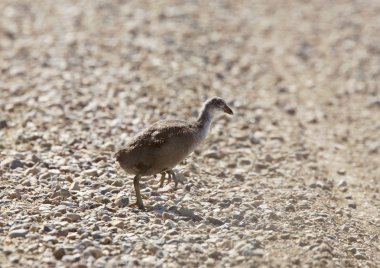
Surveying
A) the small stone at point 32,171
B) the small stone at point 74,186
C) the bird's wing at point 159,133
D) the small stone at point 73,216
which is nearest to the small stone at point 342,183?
the bird's wing at point 159,133

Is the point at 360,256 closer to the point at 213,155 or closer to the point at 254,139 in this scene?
the point at 213,155

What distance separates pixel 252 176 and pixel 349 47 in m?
10.4

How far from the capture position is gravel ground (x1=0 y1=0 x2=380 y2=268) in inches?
361

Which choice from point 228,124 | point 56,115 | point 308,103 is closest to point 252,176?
point 228,124

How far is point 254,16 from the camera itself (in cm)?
2409

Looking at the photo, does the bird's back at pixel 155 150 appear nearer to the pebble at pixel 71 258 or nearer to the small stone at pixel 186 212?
the small stone at pixel 186 212

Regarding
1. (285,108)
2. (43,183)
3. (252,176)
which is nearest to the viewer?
(43,183)

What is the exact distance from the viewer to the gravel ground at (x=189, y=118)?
9.18 m

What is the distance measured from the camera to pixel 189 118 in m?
14.8

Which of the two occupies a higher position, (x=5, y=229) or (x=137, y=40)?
(x=137, y=40)

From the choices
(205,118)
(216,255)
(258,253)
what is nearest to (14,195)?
(205,118)

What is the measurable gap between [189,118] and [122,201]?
471 cm

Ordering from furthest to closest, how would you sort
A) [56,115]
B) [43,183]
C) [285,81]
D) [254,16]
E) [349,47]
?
[254,16]
[349,47]
[285,81]
[56,115]
[43,183]

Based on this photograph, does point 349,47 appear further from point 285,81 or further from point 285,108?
point 285,108
